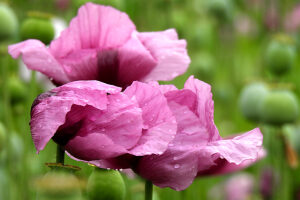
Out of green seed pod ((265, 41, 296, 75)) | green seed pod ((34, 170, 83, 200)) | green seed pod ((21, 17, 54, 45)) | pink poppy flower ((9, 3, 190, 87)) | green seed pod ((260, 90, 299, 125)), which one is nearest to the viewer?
green seed pod ((34, 170, 83, 200))

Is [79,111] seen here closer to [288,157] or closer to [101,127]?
[101,127]

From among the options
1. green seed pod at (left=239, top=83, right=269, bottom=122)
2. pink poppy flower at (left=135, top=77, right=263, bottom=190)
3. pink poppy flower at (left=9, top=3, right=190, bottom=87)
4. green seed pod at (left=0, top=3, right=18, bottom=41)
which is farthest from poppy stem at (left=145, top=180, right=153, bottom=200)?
green seed pod at (left=239, top=83, right=269, bottom=122)

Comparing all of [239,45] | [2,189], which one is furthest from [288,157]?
[239,45]

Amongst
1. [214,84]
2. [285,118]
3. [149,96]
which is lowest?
[214,84]

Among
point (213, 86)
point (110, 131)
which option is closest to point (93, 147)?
point (110, 131)

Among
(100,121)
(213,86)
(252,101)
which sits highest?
(100,121)

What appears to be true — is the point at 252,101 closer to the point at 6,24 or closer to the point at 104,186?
the point at 6,24

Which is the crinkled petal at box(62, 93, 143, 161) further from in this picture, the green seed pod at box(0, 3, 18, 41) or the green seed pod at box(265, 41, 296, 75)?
the green seed pod at box(265, 41, 296, 75)
